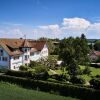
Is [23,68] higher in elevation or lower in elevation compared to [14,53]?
lower

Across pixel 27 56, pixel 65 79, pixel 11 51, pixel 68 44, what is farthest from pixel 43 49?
pixel 65 79

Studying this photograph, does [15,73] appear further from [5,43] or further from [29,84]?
→ [5,43]

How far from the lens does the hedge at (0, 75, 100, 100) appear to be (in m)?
41.6

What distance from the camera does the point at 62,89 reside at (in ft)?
147

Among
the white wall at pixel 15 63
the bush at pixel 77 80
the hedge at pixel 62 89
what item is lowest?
the hedge at pixel 62 89

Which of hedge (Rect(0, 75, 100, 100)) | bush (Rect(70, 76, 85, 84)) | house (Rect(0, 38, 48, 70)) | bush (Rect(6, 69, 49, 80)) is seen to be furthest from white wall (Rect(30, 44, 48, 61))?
hedge (Rect(0, 75, 100, 100))

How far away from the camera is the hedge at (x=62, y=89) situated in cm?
4156

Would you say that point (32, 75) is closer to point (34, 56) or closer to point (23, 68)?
point (23, 68)

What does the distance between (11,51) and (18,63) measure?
4.37m

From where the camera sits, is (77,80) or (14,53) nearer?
(77,80)

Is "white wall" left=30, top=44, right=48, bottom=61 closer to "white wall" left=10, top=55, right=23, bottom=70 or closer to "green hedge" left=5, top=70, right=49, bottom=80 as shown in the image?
"white wall" left=10, top=55, right=23, bottom=70

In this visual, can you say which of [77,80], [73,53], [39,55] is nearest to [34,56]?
[39,55]

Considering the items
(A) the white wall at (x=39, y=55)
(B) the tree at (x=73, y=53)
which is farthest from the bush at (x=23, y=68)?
(B) the tree at (x=73, y=53)

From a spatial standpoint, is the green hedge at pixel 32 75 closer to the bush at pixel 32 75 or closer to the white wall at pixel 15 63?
the bush at pixel 32 75
